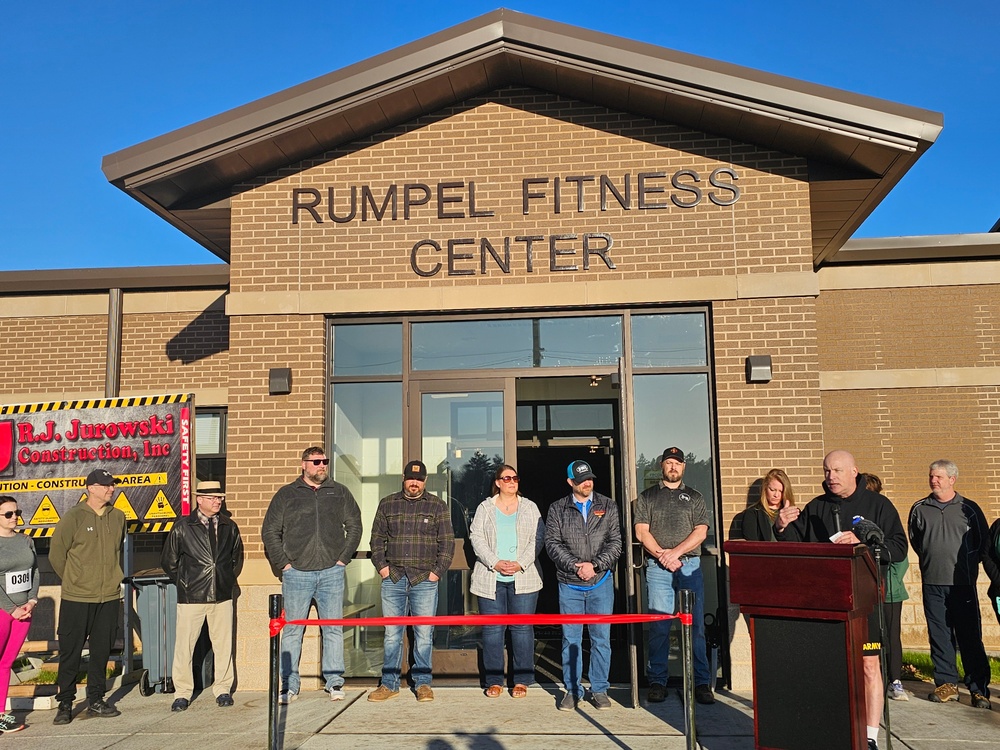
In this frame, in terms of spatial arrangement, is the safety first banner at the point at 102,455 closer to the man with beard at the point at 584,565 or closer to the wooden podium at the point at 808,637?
the man with beard at the point at 584,565

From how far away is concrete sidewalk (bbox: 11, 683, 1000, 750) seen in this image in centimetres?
686

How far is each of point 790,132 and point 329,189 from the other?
14.7ft

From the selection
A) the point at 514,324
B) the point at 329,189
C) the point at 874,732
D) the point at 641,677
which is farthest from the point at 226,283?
the point at 874,732

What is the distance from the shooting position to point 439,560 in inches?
334

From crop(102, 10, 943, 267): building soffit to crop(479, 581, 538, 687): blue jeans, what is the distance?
4661 millimetres

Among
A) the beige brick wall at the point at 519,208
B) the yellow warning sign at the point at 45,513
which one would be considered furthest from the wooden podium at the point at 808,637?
the yellow warning sign at the point at 45,513

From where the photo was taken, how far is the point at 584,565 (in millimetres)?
8133

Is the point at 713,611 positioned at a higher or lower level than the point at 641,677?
higher

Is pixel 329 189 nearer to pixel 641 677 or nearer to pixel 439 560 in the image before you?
pixel 439 560

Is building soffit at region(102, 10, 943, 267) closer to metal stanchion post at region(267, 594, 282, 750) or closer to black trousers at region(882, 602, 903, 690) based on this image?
black trousers at region(882, 602, 903, 690)

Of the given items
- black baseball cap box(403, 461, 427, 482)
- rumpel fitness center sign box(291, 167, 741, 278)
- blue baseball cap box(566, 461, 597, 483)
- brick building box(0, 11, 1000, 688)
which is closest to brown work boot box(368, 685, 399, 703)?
brick building box(0, 11, 1000, 688)

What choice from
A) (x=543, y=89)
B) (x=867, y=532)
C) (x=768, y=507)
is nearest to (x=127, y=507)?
(x=543, y=89)

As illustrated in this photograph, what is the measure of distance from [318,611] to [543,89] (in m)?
5.46

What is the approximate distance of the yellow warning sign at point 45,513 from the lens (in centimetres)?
1063
